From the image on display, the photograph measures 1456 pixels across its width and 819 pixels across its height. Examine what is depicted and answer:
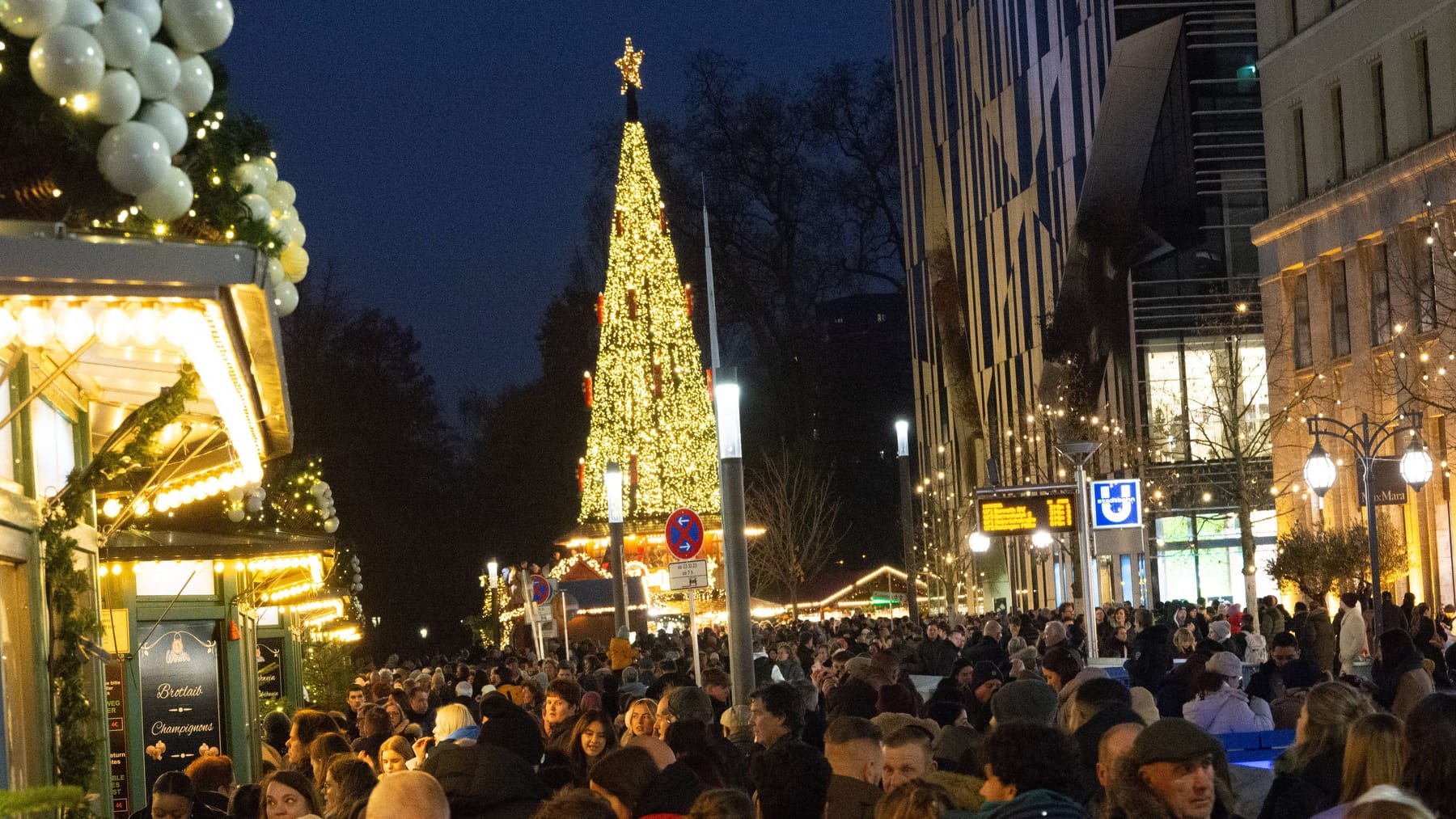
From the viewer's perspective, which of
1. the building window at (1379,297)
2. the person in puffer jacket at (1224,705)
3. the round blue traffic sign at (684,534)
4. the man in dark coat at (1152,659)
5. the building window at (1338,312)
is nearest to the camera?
the person in puffer jacket at (1224,705)

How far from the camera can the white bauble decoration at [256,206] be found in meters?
8.60

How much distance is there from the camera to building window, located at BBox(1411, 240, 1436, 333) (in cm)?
3373

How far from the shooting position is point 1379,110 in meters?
38.7

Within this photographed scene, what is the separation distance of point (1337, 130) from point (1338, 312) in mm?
3696

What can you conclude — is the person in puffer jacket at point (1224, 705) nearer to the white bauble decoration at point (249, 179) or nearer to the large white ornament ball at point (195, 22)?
the white bauble decoration at point (249, 179)

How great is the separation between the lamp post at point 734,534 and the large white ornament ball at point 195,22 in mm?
8460

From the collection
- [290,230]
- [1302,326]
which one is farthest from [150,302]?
[1302,326]

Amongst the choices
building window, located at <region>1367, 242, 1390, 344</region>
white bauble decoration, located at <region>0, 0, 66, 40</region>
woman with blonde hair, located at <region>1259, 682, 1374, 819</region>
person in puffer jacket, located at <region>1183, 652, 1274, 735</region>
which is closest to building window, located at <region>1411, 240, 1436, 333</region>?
building window, located at <region>1367, 242, 1390, 344</region>

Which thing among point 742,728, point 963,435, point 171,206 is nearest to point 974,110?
point 963,435

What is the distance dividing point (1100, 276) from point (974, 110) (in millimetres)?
14990

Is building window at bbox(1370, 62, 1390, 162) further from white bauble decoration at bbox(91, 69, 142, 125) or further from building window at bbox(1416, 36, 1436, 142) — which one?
white bauble decoration at bbox(91, 69, 142, 125)

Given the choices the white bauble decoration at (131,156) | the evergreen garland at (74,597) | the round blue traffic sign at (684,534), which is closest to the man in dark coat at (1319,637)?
the round blue traffic sign at (684,534)

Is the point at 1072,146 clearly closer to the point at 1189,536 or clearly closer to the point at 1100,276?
the point at 1100,276

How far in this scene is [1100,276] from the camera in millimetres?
58375
